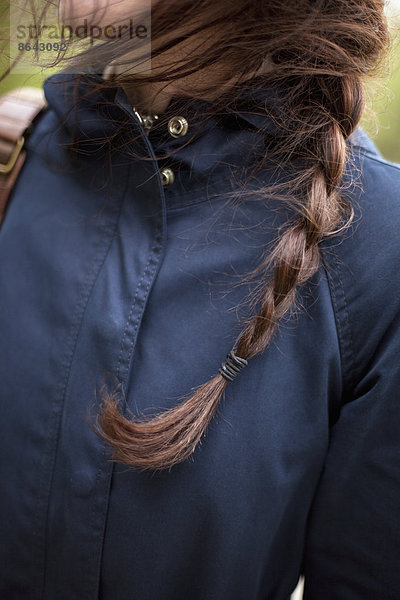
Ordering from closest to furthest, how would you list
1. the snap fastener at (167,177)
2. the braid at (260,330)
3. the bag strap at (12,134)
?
the braid at (260,330)
the snap fastener at (167,177)
the bag strap at (12,134)

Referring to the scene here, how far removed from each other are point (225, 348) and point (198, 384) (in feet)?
0.23

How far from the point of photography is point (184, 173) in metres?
0.92

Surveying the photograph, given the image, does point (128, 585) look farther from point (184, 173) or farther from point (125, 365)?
point (184, 173)

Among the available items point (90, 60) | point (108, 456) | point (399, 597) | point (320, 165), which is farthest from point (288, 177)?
point (399, 597)

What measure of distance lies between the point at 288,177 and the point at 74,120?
0.41 meters

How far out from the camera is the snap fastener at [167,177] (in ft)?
3.01

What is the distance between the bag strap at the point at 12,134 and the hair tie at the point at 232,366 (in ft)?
1.88

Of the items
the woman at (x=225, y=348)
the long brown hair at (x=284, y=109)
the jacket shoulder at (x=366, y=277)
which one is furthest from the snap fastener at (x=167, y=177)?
the jacket shoulder at (x=366, y=277)

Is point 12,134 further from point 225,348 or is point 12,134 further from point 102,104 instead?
point 225,348

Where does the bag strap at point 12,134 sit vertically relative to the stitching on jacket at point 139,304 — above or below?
above

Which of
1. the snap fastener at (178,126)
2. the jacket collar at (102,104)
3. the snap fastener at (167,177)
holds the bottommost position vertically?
the snap fastener at (167,177)

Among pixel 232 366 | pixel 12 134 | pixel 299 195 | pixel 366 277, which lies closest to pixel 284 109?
pixel 299 195

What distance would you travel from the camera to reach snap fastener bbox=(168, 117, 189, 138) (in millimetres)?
899

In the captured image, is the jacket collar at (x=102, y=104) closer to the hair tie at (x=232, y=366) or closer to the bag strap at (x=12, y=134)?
the bag strap at (x=12, y=134)
